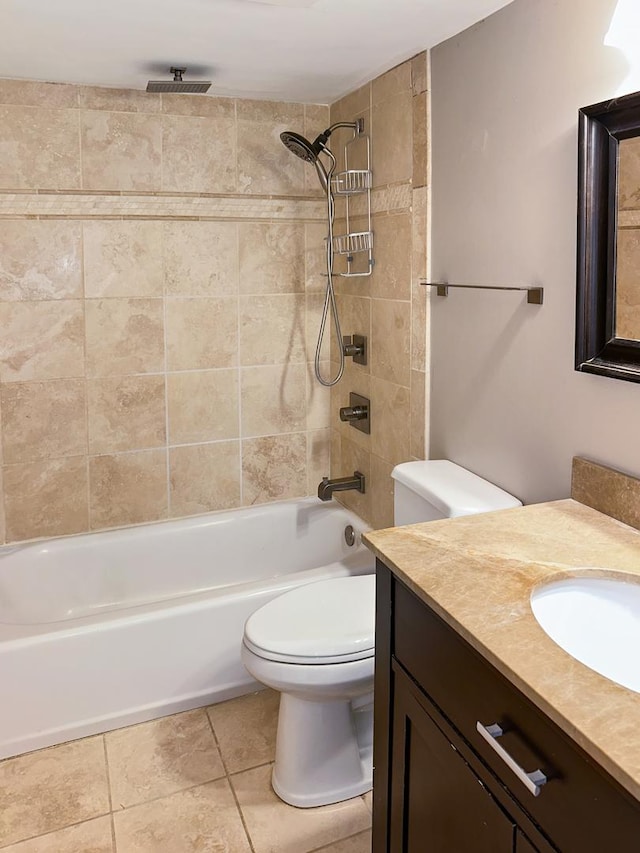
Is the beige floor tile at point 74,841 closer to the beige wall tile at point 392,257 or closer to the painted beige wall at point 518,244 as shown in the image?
the painted beige wall at point 518,244

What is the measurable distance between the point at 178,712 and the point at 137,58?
2.10 m

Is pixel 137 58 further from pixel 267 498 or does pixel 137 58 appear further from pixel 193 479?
pixel 267 498

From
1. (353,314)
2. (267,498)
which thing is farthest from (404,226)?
(267,498)

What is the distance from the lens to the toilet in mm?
1853

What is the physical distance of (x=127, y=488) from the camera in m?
2.89

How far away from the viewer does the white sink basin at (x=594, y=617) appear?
126 cm

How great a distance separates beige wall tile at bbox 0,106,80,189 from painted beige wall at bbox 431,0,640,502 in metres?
1.30

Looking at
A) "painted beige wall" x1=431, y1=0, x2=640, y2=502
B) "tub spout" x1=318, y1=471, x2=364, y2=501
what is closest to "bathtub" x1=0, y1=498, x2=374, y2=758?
"tub spout" x1=318, y1=471, x2=364, y2=501

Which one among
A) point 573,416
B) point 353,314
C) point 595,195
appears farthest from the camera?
point 353,314

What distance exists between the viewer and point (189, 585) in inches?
115

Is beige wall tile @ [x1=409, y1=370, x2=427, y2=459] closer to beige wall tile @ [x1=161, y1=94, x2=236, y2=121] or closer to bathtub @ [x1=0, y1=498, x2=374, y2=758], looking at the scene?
bathtub @ [x1=0, y1=498, x2=374, y2=758]

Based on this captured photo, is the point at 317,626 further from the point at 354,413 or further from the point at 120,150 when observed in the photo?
the point at 120,150

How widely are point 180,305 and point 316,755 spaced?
1700 mm

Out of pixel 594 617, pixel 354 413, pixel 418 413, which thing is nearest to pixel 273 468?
pixel 354 413
